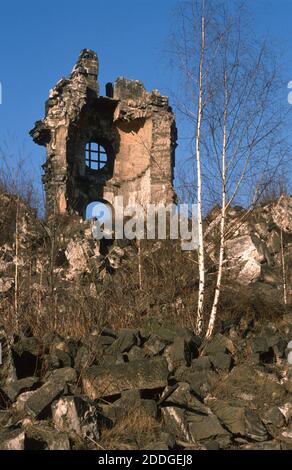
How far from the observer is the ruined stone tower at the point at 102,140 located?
733 inches

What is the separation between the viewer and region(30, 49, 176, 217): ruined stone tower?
61.1ft

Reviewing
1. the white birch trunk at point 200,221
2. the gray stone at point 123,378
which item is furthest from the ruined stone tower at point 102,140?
the gray stone at point 123,378

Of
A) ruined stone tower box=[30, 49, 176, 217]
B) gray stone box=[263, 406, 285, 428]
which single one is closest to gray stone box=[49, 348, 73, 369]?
gray stone box=[263, 406, 285, 428]

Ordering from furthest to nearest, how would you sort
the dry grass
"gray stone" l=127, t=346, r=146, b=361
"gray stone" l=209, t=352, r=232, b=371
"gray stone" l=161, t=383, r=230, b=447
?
"gray stone" l=209, t=352, r=232, b=371
"gray stone" l=127, t=346, r=146, b=361
"gray stone" l=161, t=383, r=230, b=447
the dry grass

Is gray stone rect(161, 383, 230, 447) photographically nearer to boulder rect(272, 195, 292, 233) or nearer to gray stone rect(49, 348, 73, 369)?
gray stone rect(49, 348, 73, 369)

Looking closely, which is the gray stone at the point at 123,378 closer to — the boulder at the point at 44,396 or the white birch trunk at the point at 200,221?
the boulder at the point at 44,396

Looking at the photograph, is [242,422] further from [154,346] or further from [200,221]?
[200,221]

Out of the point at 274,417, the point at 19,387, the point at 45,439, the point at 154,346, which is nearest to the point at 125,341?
the point at 154,346

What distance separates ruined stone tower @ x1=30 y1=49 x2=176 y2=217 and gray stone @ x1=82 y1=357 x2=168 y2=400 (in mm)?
11967

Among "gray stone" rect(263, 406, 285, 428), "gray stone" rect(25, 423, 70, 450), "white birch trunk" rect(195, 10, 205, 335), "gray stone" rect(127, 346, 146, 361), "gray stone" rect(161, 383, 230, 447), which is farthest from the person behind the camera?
"white birch trunk" rect(195, 10, 205, 335)

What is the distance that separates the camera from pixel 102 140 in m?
21.0

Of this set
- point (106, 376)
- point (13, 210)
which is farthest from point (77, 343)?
point (13, 210)

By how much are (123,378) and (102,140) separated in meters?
15.9

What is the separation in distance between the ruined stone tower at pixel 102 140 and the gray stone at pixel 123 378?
1197 centimetres
